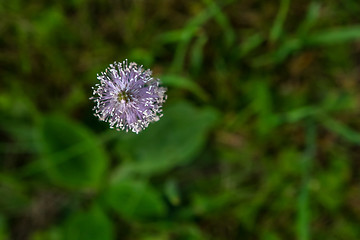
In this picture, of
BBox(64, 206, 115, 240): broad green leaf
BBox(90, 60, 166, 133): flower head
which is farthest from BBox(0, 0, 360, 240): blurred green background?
BBox(90, 60, 166, 133): flower head

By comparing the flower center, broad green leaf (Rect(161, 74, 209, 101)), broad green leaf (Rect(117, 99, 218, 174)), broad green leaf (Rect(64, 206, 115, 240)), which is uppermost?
broad green leaf (Rect(161, 74, 209, 101))

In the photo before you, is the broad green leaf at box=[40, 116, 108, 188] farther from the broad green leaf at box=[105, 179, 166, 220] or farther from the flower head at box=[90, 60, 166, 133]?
the flower head at box=[90, 60, 166, 133]

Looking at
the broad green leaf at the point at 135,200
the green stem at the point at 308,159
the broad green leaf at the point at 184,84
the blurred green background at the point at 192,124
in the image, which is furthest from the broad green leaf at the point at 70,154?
the green stem at the point at 308,159

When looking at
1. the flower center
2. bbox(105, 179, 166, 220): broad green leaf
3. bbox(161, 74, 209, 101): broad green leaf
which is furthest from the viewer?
bbox(105, 179, 166, 220): broad green leaf

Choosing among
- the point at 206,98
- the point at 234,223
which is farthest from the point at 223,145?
the point at 234,223

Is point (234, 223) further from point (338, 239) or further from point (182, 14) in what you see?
point (182, 14)

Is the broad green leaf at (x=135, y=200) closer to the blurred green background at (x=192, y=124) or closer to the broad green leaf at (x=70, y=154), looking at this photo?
the blurred green background at (x=192, y=124)

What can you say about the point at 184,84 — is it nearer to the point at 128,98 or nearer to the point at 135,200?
the point at 135,200

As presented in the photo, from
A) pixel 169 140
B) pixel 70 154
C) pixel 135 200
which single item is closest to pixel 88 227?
pixel 135 200
